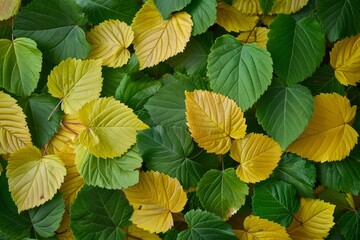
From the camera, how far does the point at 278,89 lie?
2.47 ft

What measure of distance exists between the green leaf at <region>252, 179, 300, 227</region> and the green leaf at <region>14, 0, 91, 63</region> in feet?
1.32

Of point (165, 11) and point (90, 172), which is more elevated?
point (165, 11)

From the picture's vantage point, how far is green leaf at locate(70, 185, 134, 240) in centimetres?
78

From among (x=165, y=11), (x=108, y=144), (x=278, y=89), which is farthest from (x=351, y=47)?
(x=108, y=144)

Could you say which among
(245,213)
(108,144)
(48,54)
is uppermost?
(48,54)

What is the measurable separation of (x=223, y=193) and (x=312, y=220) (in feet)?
0.54

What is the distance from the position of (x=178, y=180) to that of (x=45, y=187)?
0.24 metres

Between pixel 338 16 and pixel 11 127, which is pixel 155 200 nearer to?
pixel 11 127

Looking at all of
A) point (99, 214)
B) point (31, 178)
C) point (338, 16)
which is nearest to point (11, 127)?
point (31, 178)

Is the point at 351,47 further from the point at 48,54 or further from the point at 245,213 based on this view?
the point at 48,54

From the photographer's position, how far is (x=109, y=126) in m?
0.79

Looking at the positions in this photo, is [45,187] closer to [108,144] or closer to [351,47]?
[108,144]

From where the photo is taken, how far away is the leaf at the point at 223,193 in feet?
2.51

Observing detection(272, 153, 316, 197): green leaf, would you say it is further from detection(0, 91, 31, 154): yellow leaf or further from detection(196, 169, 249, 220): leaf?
detection(0, 91, 31, 154): yellow leaf
